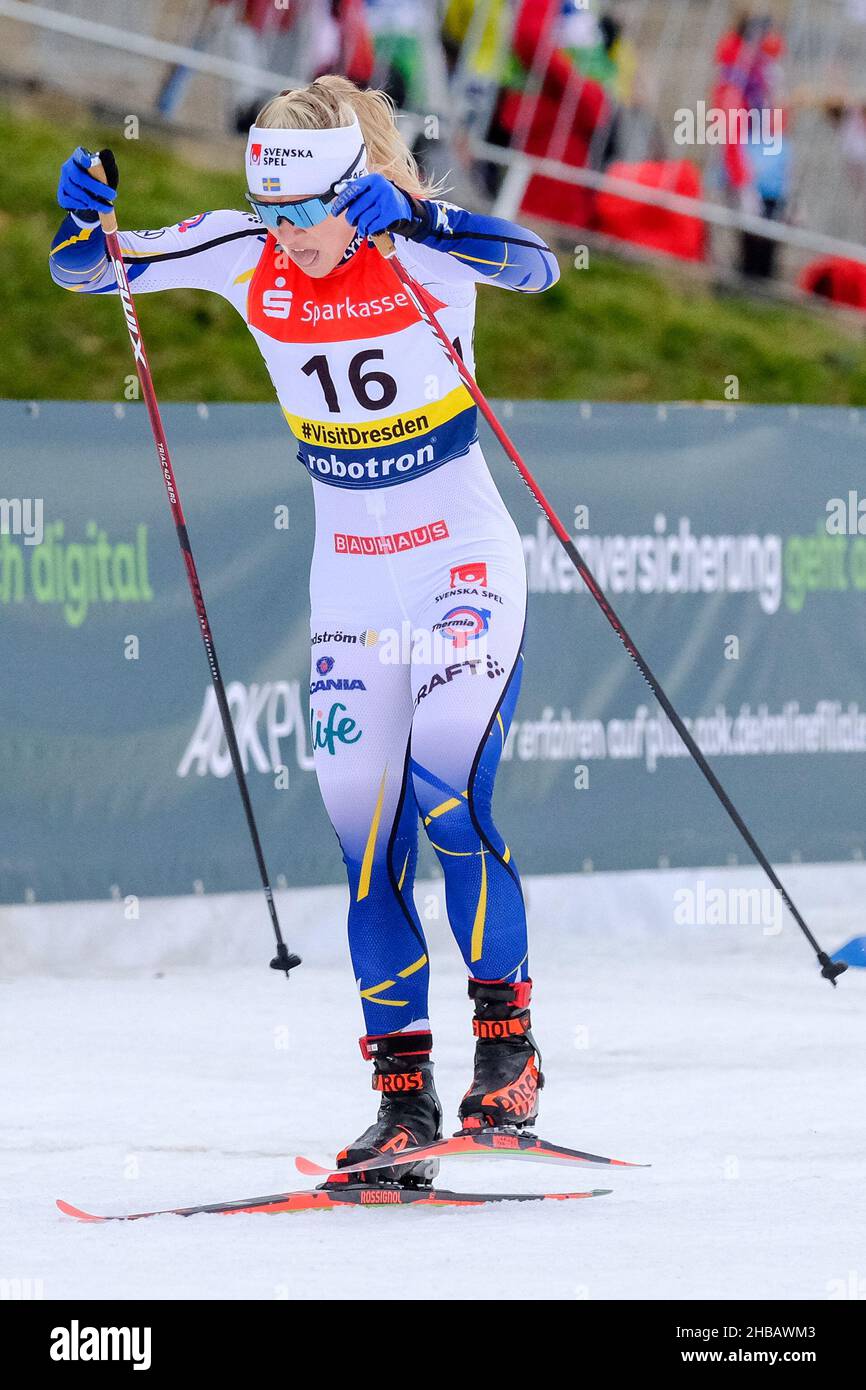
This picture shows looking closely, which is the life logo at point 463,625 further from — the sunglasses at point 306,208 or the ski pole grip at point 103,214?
the ski pole grip at point 103,214

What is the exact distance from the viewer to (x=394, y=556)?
15.9 feet

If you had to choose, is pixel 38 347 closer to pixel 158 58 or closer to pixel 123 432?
pixel 158 58

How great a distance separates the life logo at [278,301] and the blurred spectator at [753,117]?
965cm

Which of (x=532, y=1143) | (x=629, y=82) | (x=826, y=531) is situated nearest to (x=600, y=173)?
(x=629, y=82)

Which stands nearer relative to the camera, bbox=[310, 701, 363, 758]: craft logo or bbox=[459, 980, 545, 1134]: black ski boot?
bbox=[459, 980, 545, 1134]: black ski boot

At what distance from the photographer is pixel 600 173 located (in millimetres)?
13789

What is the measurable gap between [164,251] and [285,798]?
3576 millimetres

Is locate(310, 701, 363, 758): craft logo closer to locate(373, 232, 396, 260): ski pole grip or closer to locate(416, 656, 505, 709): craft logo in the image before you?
locate(416, 656, 505, 709): craft logo

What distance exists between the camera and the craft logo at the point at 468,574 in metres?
4.79

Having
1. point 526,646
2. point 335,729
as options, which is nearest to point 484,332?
point 526,646

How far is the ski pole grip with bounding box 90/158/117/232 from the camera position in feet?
15.6

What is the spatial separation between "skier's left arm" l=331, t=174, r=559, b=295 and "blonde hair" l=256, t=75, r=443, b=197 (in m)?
0.16
